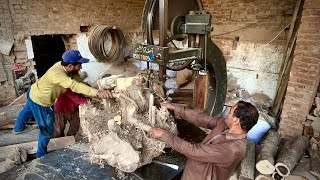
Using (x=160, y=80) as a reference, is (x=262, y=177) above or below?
below

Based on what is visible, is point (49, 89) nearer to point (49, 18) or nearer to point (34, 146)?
point (34, 146)

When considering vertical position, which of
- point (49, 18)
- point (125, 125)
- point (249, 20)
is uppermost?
point (49, 18)

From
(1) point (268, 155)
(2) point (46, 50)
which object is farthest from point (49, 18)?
(1) point (268, 155)

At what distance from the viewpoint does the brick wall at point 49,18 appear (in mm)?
5129

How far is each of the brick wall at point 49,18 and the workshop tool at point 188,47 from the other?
Result: 13.6 feet

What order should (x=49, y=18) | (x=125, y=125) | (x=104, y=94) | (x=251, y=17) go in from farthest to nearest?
(x=251, y=17) → (x=49, y=18) → (x=104, y=94) → (x=125, y=125)

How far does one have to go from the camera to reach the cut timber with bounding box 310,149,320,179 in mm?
3171

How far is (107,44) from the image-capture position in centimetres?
729

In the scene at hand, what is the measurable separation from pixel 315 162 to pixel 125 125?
110 inches

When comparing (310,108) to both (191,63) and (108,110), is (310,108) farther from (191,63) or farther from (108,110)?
(108,110)

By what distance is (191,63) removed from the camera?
266 centimetres

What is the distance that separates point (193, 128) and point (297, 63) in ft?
7.09

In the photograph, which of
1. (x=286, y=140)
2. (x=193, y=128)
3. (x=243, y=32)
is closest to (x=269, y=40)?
(x=243, y=32)

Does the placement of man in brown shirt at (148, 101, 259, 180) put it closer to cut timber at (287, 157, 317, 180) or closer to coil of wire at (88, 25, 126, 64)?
cut timber at (287, 157, 317, 180)
